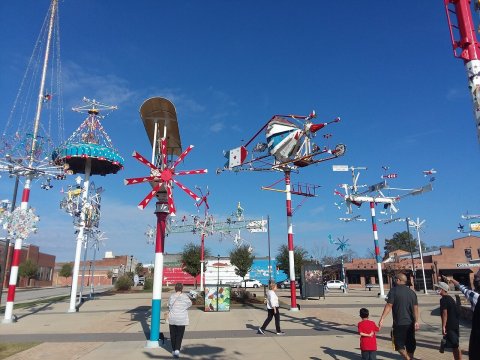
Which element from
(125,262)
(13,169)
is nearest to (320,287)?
(13,169)

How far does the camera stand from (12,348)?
10.3 meters

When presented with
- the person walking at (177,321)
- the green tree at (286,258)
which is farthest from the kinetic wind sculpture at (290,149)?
the green tree at (286,258)

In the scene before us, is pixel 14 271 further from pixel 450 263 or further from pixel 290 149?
pixel 450 263

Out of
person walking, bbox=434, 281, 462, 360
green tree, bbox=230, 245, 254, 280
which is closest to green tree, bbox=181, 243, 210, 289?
green tree, bbox=230, 245, 254, 280

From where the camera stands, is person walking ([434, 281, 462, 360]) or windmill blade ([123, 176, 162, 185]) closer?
person walking ([434, 281, 462, 360])

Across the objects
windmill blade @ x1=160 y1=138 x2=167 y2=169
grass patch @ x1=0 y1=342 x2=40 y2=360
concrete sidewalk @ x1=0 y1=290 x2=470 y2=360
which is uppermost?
windmill blade @ x1=160 y1=138 x2=167 y2=169

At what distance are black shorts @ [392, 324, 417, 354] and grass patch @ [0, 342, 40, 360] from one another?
9.10m

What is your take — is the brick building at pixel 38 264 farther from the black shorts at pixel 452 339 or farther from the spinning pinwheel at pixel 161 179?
the black shorts at pixel 452 339

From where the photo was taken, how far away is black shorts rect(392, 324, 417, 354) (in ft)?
23.0

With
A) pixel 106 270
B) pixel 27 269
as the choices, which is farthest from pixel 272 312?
pixel 106 270

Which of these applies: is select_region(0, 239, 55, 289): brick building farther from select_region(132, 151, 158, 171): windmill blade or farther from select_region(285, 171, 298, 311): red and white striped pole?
select_region(132, 151, 158, 171): windmill blade

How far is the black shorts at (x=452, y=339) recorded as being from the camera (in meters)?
7.28

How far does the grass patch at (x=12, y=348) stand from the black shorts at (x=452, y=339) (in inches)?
398

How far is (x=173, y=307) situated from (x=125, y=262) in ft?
295
